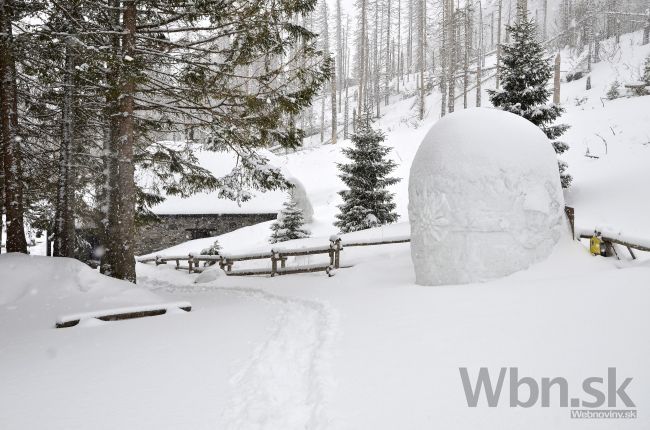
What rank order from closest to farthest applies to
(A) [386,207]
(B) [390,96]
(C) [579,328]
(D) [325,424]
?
(D) [325,424], (C) [579,328], (A) [386,207], (B) [390,96]

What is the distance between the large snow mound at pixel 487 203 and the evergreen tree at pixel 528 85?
731cm

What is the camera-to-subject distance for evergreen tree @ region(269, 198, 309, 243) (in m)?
18.9

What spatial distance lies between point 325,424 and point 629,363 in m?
2.73

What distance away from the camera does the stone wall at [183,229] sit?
74.5 ft

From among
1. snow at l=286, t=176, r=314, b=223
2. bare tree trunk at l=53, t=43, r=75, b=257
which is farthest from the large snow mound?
snow at l=286, t=176, r=314, b=223

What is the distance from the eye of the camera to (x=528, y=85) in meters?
14.2

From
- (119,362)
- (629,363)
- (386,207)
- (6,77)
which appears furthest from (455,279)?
(6,77)

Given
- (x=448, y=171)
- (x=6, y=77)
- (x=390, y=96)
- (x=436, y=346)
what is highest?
(x=390, y=96)

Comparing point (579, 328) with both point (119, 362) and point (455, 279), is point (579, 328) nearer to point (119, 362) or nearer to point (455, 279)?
point (455, 279)

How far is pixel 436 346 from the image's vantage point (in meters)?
4.56

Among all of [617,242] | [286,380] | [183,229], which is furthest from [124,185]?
[183,229]

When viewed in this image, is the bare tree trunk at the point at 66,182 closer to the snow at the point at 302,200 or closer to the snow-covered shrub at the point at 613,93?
the snow at the point at 302,200

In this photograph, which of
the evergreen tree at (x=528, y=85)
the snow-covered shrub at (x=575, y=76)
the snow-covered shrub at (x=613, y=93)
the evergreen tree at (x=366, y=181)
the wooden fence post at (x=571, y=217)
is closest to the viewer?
the wooden fence post at (x=571, y=217)

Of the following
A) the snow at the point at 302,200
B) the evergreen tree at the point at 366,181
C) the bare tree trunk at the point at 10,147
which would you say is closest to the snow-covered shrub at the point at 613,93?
the evergreen tree at the point at 366,181
